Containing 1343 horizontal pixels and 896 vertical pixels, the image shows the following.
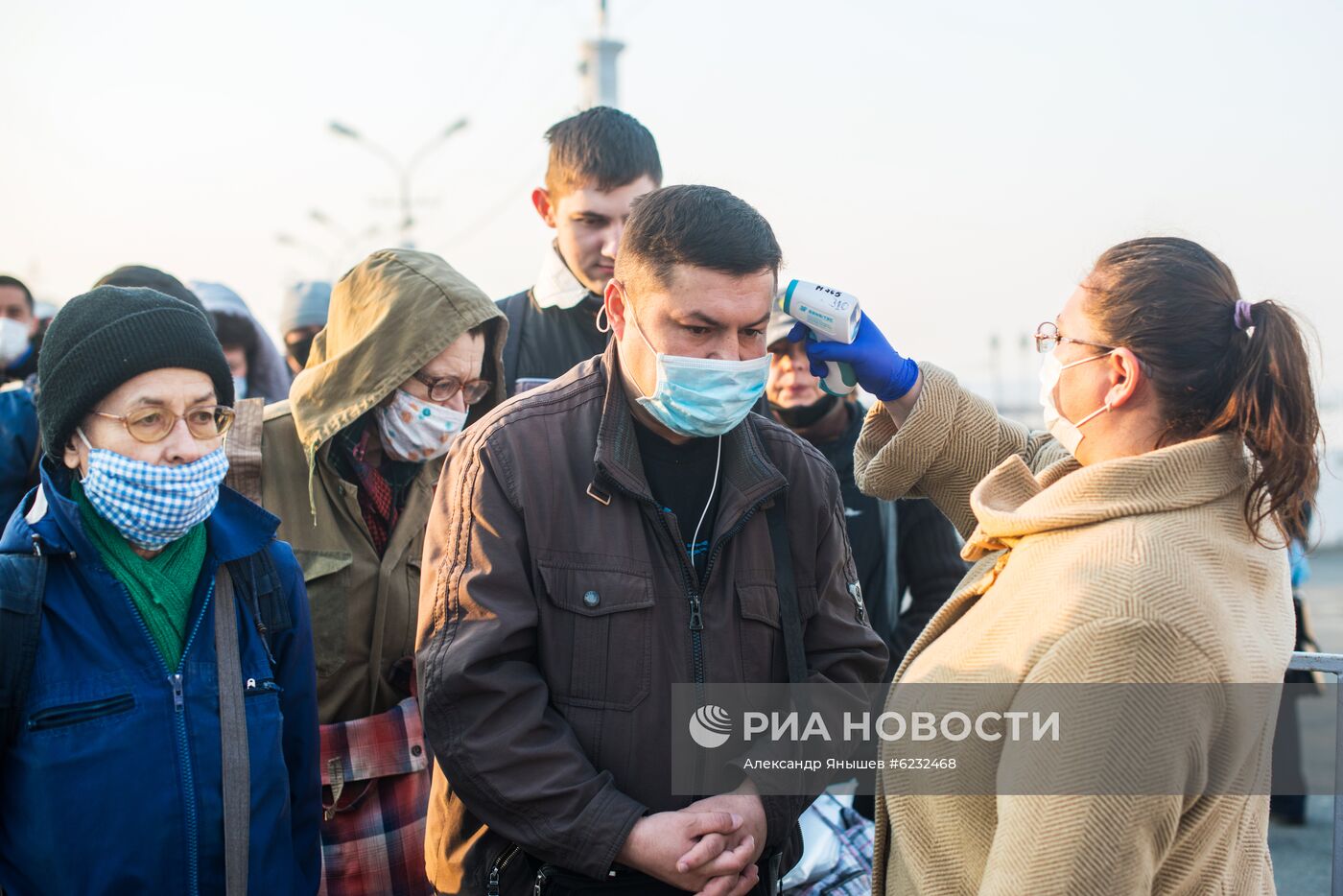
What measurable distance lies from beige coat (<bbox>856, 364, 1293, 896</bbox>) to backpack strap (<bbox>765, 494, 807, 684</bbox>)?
0.28 m

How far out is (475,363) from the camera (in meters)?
3.30

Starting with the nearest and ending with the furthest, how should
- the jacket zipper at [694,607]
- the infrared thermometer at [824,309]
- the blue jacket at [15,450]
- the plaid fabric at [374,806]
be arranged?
the jacket zipper at [694,607] → the infrared thermometer at [824,309] → the plaid fabric at [374,806] → the blue jacket at [15,450]

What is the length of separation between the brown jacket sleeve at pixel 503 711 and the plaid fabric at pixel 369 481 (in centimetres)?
91

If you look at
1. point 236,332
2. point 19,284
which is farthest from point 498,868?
point 19,284

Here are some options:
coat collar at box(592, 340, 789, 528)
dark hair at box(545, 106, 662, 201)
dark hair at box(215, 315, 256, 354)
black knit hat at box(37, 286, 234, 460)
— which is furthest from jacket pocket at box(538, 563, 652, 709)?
dark hair at box(215, 315, 256, 354)

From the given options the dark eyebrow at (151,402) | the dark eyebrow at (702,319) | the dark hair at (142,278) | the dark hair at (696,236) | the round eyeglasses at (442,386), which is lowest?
the dark eyebrow at (151,402)

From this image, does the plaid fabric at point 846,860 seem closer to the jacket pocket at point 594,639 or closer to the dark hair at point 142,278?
the jacket pocket at point 594,639

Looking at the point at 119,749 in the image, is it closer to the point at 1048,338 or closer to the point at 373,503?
the point at 373,503

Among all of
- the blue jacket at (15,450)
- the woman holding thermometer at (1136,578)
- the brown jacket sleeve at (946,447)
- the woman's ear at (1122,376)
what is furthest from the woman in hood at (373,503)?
the woman's ear at (1122,376)

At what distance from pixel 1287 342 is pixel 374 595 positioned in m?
2.28

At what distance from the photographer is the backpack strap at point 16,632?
6.89ft

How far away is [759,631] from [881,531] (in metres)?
1.76

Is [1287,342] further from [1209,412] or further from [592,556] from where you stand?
[592,556]

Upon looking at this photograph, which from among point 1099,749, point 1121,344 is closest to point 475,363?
point 1121,344
